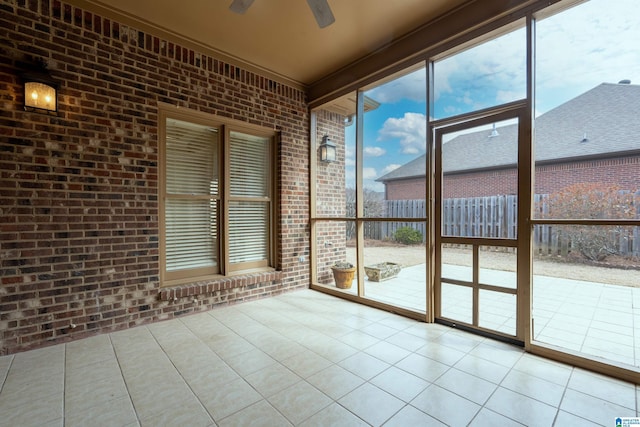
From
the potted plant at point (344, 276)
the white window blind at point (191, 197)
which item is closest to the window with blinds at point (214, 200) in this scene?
the white window blind at point (191, 197)

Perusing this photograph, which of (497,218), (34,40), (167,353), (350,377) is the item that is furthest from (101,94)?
(497,218)

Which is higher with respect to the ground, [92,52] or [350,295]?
[92,52]

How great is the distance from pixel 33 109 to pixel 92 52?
77cm

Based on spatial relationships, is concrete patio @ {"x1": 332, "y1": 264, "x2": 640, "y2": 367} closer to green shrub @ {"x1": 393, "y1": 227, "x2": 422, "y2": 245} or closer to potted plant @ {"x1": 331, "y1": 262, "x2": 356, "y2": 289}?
green shrub @ {"x1": 393, "y1": 227, "x2": 422, "y2": 245}

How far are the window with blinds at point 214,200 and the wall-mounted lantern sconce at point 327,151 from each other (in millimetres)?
863

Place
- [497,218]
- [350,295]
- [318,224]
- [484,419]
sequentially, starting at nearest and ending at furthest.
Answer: [484,419]
[497,218]
[350,295]
[318,224]

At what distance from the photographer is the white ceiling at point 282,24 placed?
2.75 m

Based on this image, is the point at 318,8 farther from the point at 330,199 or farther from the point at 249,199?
the point at 330,199

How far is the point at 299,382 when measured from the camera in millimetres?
2045

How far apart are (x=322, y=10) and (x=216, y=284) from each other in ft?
10.0

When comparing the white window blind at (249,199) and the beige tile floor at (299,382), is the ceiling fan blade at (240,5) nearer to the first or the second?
the white window blind at (249,199)

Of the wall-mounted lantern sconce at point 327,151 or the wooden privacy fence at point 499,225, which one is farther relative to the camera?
the wall-mounted lantern sconce at point 327,151

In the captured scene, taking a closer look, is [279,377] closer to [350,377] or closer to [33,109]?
[350,377]

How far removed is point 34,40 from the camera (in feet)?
8.25
